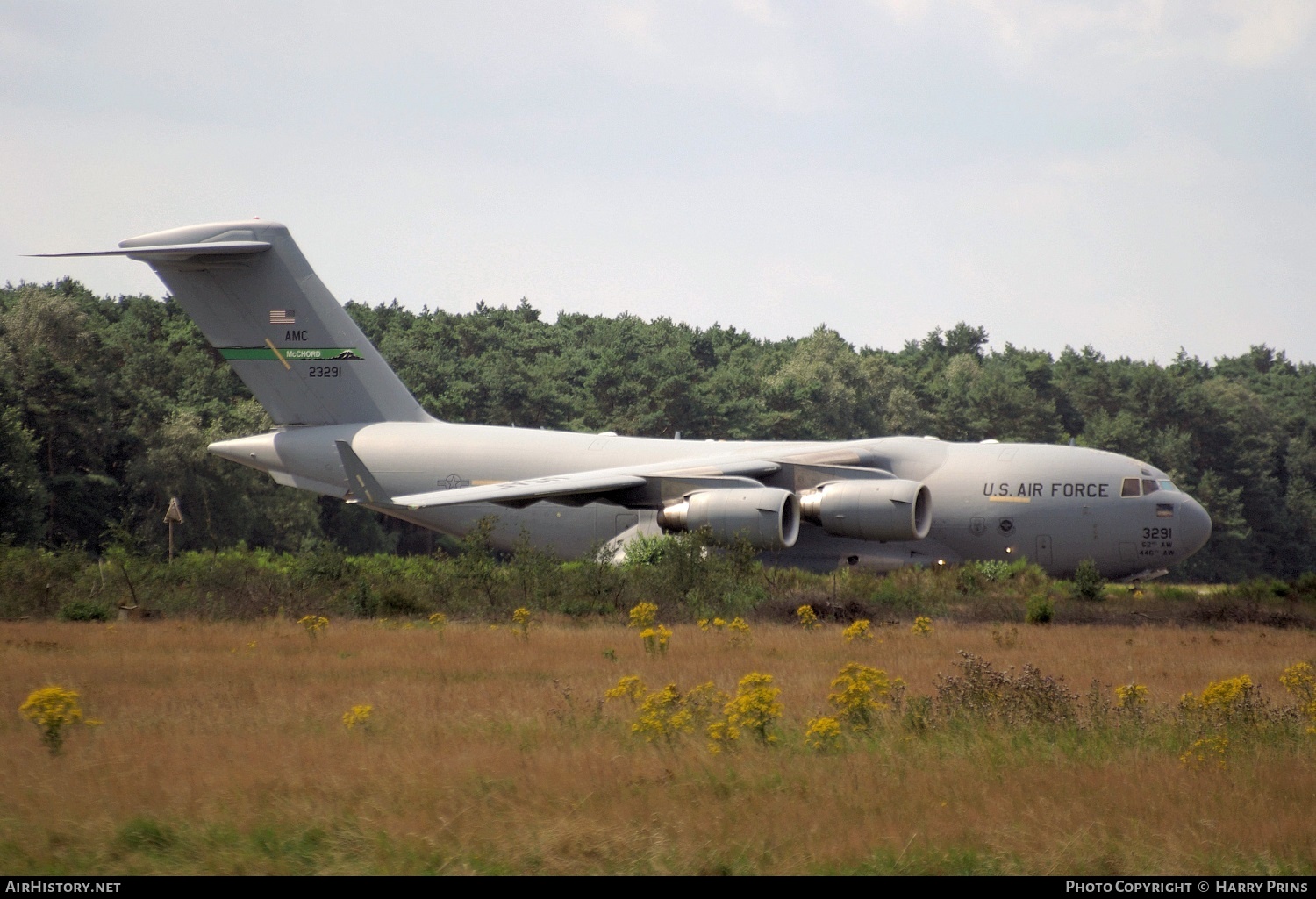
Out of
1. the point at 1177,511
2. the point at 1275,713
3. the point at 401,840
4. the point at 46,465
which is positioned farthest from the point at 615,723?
the point at 46,465

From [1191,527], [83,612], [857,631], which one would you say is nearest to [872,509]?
[1191,527]

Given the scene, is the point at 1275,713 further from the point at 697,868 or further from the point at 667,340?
the point at 667,340

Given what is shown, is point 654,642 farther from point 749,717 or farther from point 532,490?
point 532,490

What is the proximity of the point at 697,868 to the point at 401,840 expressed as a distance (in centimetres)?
140

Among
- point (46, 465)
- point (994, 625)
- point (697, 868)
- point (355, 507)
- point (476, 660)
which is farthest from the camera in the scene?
point (355, 507)

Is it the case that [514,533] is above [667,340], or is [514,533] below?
below

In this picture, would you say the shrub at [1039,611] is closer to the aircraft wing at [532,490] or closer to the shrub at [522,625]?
the shrub at [522,625]

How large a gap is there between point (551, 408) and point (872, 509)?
36.6m

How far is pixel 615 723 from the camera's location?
9.15 meters

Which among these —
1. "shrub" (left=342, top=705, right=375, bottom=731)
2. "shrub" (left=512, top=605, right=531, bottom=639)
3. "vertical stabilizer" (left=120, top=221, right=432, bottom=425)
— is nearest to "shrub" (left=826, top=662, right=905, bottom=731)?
"shrub" (left=342, top=705, right=375, bottom=731)

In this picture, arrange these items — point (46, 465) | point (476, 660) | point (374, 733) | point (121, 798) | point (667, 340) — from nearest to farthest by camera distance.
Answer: point (121, 798)
point (374, 733)
point (476, 660)
point (46, 465)
point (667, 340)

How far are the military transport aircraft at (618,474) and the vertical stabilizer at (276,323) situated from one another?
1.3 inches

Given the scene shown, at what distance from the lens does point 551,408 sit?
55.3 m

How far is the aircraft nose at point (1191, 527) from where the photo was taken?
20547mm
